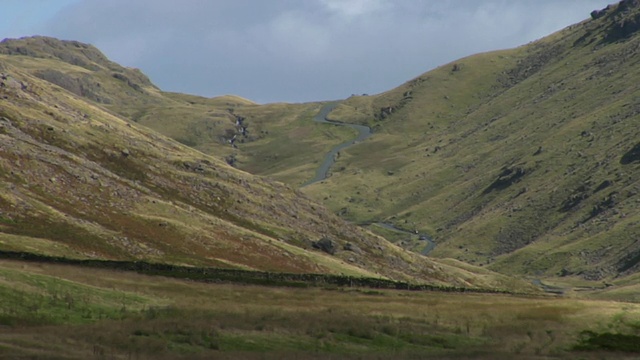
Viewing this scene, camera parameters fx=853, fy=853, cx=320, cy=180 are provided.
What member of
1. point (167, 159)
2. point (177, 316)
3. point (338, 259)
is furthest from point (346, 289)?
point (167, 159)

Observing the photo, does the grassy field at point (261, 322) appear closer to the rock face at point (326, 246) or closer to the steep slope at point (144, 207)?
the steep slope at point (144, 207)

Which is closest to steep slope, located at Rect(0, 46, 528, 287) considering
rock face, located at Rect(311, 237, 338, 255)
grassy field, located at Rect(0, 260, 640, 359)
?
rock face, located at Rect(311, 237, 338, 255)

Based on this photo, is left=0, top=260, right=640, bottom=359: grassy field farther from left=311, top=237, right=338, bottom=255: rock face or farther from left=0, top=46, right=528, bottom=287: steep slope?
left=311, top=237, right=338, bottom=255: rock face

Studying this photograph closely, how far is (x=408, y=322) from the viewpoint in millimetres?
50844

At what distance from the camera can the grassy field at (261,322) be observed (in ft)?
124

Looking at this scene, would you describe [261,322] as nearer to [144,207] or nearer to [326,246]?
[144,207]

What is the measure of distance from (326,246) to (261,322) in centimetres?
9812

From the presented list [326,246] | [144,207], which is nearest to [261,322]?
[144,207]

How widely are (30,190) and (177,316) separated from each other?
71.0 m

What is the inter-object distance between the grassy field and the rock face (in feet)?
256

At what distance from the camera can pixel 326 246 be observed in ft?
468

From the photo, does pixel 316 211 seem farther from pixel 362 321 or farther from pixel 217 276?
pixel 362 321

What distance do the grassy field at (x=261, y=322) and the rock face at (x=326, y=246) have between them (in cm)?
7815

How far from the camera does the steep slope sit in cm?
10231
